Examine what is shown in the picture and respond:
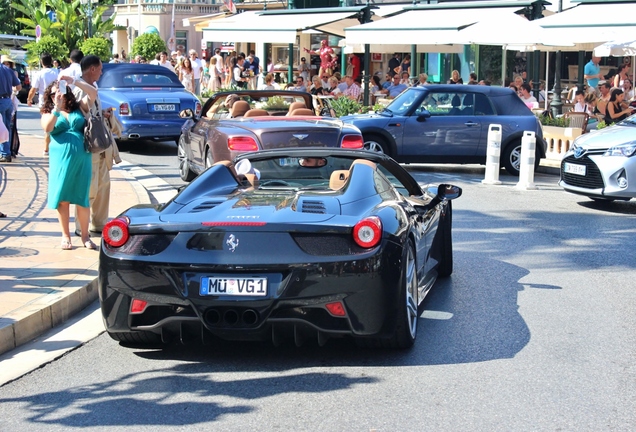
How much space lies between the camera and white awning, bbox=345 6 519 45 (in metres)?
22.9

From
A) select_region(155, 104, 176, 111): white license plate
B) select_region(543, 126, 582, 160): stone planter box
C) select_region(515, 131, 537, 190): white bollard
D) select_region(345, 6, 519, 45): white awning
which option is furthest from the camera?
select_region(345, 6, 519, 45): white awning

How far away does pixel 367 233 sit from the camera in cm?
582

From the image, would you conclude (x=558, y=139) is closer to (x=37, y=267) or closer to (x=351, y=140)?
(x=351, y=140)

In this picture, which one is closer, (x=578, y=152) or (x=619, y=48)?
(x=578, y=152)

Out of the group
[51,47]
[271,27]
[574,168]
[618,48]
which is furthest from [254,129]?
[51,47]

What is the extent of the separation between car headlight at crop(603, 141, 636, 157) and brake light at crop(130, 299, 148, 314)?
8.99 metres

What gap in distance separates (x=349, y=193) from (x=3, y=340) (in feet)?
7.67

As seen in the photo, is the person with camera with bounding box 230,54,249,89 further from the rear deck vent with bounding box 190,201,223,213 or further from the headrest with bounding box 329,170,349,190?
the rear deck vent with bounding box 190,201,223,213

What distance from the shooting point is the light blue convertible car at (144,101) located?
18703 millimetres

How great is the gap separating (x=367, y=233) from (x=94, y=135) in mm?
4366

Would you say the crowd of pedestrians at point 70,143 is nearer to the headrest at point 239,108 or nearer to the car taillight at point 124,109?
the headrest at point 239,108

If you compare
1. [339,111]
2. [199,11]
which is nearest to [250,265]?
[339,111]

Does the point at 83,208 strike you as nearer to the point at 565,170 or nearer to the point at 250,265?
the point at 250,265

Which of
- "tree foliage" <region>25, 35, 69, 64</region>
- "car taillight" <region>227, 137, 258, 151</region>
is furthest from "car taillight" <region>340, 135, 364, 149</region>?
"tree foliage" <region>25, 35, 69, 64</region>
